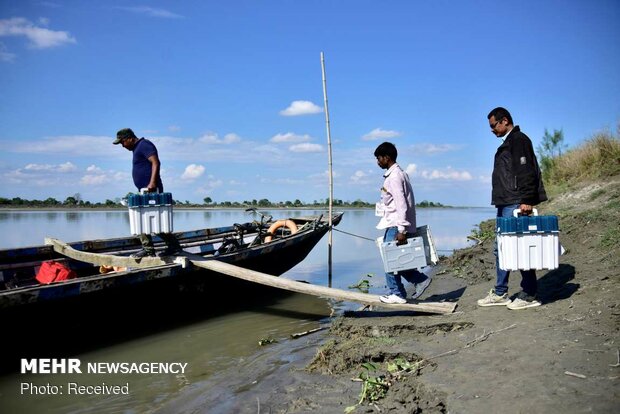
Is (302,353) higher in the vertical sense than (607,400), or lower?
lower

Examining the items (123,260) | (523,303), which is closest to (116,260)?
(123,260)

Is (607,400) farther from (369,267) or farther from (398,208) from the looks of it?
(369,267)

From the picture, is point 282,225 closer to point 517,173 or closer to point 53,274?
point 53,274

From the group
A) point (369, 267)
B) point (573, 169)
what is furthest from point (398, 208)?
point (573, 169)

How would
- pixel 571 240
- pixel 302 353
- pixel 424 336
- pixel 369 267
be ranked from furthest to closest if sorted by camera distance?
pixel 369 267
pixel 571 240
pixel 302 353
pixel 424 336

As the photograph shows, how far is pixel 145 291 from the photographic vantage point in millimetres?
5875

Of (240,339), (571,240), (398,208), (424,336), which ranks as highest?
(398,208)

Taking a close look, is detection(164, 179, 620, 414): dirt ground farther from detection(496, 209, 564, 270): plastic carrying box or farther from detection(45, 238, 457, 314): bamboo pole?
detection(496, 209, 564, 270): plastic carrying box

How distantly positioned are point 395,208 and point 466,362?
222cm

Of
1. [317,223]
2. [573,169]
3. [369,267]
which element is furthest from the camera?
[573,169]

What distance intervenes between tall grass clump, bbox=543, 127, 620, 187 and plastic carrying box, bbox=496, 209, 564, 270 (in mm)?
9379

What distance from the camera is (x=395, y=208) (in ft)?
17.4

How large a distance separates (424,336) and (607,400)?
7.04 feet

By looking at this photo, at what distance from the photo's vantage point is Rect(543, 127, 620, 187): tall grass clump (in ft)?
41.9
